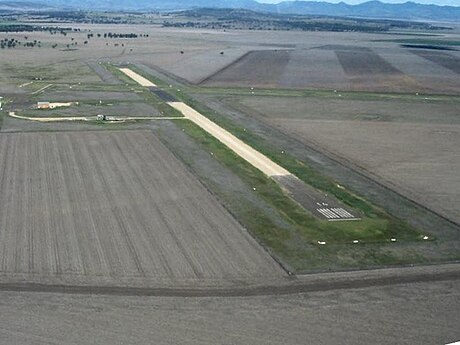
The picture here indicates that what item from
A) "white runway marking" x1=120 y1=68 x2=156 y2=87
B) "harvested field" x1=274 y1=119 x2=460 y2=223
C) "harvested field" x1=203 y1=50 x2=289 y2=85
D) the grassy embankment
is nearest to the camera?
the grassy embankment

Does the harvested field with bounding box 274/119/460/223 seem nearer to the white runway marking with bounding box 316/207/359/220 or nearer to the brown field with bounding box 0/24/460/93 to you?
the white runway marking with bounding box 316/207/359/220

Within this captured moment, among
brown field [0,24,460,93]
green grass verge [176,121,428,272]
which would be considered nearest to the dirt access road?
green grass verge [176,121,428,272]

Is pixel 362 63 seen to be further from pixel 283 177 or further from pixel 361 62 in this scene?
pixel 283 177

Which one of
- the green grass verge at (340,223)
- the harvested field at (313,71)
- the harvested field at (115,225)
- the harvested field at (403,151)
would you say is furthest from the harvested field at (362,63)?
the harvested field at (115,225)

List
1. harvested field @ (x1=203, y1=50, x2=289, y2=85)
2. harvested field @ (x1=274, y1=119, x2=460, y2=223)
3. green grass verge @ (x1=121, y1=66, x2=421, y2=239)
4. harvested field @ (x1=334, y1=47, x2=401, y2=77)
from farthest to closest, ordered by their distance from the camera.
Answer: harvested field @ (x1=334, y1=47, x2=401, y2=77) < harvested field @ (x1=203, y1=50, x2=289, y2=85) < harvested field @ (x1=274, y1=119, x2=460, y2=223) < green grass verge @ (x1=121, y1=66, x2=421, y2=239)

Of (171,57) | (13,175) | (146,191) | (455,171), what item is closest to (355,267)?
(146,191)

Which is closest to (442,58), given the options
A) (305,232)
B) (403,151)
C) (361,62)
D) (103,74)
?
(361,62)

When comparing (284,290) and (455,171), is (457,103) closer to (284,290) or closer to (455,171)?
(455,171)

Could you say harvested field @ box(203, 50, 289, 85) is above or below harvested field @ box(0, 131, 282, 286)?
above
